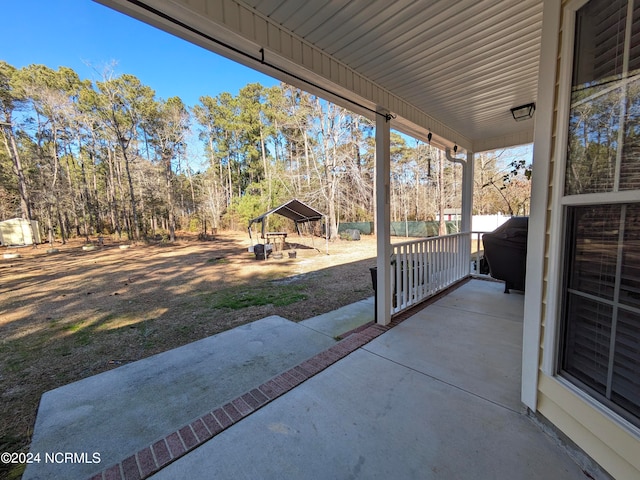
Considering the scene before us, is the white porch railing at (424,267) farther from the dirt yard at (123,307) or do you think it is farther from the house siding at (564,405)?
the house siding at (564,405)

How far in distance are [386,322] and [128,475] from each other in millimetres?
2560

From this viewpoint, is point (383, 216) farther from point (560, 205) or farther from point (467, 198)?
point (467, 198)

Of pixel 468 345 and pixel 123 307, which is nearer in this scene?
pixel 468 345

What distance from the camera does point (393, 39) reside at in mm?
2080

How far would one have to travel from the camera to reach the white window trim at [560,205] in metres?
1.36

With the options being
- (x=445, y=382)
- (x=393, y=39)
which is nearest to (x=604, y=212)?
(x=445, y=382)

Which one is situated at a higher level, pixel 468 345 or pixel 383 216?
pixel 383 216

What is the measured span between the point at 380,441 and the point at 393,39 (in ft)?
9.27

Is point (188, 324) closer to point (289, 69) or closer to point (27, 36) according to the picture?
point (289, 69)

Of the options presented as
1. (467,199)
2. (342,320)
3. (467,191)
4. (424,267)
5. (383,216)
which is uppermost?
(467,191)

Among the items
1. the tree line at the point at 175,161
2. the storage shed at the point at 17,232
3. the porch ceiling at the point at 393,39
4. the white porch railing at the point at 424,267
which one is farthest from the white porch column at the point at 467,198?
the storage shed at the point at 17,232

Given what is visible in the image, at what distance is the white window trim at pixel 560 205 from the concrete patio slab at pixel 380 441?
444 millimetres

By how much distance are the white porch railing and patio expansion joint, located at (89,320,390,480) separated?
1234mm

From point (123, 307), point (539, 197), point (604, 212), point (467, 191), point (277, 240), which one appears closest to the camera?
point (604, 212)
